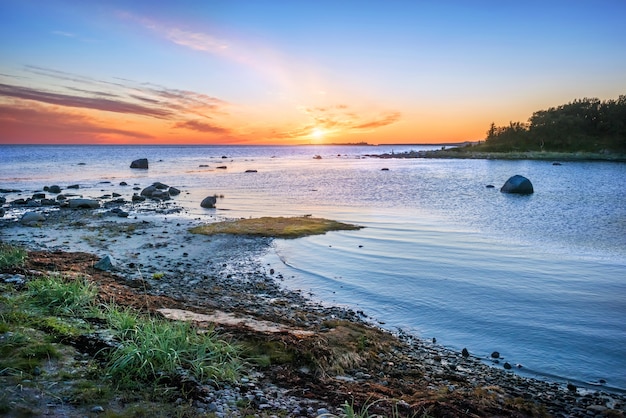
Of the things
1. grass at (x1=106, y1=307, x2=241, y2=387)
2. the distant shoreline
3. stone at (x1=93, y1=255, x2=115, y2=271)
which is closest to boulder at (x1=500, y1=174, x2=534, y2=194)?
stone at (x1=93, y1=255, x2=115, y2=271)

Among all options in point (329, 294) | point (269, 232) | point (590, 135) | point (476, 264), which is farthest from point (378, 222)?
point (590, 135)

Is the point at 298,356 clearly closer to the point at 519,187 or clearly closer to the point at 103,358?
the point at 103,358

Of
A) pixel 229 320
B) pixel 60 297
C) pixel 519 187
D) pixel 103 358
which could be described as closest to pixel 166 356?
pixel 103 358

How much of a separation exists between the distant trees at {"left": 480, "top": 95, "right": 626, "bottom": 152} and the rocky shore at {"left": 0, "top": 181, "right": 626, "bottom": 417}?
114 meters

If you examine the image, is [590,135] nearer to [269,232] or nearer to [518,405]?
[269,232]

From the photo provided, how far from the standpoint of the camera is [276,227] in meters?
20.6

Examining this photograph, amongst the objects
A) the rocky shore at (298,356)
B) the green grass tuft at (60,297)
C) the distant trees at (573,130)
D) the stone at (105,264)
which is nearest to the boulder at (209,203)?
the rocky shore at (298,356)

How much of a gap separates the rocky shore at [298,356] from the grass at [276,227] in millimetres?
3199

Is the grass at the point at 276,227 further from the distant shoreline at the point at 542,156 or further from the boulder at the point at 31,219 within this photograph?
the distant shoreline at the point at 542,156

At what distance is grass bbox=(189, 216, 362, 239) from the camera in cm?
1934

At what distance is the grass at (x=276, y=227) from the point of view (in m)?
19.3

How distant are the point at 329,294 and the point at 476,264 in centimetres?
633

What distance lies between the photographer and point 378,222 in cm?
2305

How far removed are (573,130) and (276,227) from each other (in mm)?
115736
